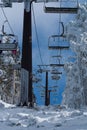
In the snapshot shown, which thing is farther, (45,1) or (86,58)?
(86,58)

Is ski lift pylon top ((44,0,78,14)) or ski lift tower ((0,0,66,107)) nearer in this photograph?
ski lift pylon top ((44,0,78,14))

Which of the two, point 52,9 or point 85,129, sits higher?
point 52,9

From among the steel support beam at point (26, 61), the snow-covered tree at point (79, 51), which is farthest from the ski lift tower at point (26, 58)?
the snow-covered tree at point (79, 51)

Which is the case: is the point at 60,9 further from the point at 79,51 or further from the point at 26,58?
the point at 79,51

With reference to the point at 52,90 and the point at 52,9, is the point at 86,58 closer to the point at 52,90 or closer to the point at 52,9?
the point at 52,90

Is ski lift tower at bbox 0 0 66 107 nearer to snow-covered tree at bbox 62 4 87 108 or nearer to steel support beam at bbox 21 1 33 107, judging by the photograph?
steel support beam at bbox 21 1 33 107

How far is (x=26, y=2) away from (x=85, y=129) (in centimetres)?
1359

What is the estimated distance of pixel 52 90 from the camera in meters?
57.0

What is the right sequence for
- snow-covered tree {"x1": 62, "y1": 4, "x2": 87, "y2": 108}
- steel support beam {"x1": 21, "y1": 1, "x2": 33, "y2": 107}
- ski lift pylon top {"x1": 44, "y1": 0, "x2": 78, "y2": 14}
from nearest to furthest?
ski lift pylon top {"x1": 44, "y1": 0, "x2": 78, "y2": 14}, steel support beam {"x1": 21, "y1": 1, "x2": 33, "y2": 107}, snow-covered tree {"x1": 62, "y1": 4, "x2": 87, "y2": 108}

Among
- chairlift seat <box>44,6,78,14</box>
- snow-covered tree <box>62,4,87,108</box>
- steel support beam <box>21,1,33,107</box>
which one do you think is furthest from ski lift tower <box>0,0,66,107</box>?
snow-covered tree <box>62,4,87,108</box>

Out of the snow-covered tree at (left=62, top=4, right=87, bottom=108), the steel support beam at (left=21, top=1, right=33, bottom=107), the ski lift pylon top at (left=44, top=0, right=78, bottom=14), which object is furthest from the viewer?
the snow-covered tree at (left=62, top=4, right=87, bottom=108)

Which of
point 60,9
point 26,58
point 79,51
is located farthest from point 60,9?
point 79,51

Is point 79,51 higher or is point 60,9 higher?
point 60,9

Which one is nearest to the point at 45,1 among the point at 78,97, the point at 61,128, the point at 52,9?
the point at 52,9
